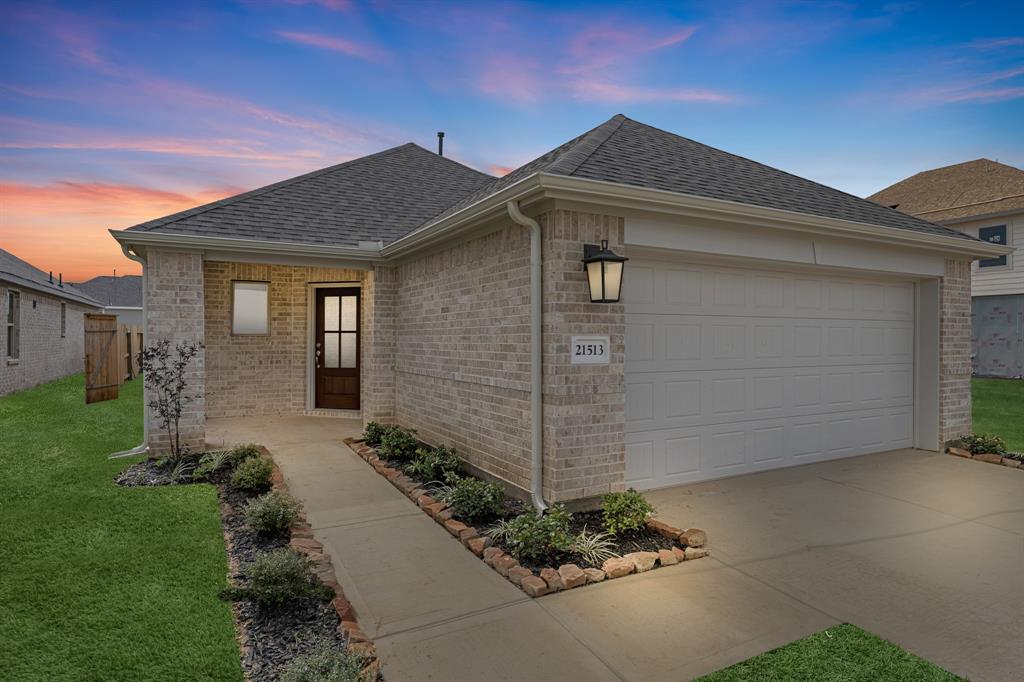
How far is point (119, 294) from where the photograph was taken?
33.2 metres

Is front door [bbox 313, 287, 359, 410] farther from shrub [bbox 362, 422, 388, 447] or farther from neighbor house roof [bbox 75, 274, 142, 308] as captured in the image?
neighbor house roof [bbox 75, 274, 142, 308]

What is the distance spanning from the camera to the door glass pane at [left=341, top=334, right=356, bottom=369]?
Answer: 1008cm

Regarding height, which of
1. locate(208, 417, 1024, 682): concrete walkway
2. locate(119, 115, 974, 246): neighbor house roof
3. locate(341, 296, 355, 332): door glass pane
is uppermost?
locate(119, 115, 974, 246): neighbor house roof

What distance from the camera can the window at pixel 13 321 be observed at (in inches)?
532

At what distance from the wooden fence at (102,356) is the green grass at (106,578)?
6.19m

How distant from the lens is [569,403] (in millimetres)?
4645

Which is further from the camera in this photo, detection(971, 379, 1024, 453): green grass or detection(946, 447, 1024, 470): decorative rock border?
detection(971, 379, 1024, 453): green grass

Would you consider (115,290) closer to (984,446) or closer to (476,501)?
(476,501)

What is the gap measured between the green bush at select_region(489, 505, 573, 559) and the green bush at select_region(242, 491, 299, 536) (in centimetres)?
173

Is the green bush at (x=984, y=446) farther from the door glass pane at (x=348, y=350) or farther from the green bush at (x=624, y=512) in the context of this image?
the door glass pane at (x=348, y=350)

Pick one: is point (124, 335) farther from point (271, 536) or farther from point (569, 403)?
point (569, 403)

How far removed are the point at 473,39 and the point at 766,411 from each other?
7.04 meters

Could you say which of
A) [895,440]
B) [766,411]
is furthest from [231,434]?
[895,440]

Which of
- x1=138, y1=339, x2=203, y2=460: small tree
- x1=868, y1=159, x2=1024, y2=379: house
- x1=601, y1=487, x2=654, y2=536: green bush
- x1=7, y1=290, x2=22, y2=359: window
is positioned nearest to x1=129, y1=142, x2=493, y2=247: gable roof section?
x1=138, y1=339, x2=203, y2=460: small tree
